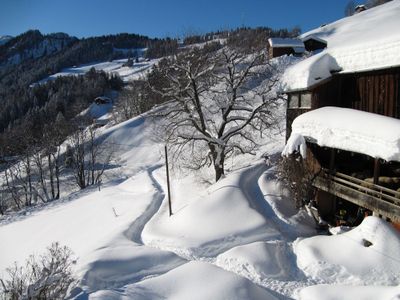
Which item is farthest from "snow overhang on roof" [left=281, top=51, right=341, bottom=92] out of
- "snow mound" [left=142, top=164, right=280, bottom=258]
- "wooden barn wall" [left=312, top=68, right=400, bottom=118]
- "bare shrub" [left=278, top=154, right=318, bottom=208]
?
"snow mound" [left=142, top=164, right=280, bottom=258]

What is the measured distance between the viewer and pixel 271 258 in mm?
12328

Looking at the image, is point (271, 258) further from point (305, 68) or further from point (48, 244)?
point (48, 244)

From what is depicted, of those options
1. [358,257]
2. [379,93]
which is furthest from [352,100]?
[358,257]

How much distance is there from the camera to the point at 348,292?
9.88m

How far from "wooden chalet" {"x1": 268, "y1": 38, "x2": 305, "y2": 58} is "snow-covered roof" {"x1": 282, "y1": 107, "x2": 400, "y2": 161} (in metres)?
43.7

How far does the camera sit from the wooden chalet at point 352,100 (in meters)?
13.2

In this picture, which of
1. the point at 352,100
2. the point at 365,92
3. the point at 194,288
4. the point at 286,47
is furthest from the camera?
Answer: the point at 286,47

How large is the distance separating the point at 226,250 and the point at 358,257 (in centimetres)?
503

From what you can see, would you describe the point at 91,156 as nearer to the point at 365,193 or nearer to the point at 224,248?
the point at 224,248

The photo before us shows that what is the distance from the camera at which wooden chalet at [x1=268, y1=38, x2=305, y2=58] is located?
56.2 meters

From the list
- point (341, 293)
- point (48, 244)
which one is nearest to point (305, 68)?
point (341, 293)

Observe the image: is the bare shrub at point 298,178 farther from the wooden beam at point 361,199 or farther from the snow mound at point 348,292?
the snow mound at point 348,292

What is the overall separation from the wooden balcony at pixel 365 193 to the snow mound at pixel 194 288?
5209 millimetres

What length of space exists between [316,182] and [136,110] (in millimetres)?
58119
